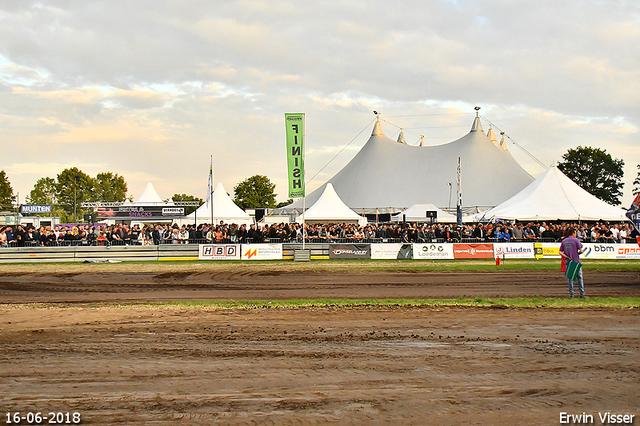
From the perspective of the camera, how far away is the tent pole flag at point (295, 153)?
95.7 feet

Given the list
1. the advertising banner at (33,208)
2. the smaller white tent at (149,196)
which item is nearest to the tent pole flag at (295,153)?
the smaller white tent at (149,196)

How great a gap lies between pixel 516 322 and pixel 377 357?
4.16 metres

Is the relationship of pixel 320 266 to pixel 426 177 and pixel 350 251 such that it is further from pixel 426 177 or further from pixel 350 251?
pixel 426 177

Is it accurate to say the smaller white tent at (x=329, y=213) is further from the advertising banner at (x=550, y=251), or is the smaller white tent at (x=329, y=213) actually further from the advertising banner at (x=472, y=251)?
the advertising banner at (x=550, y=251)

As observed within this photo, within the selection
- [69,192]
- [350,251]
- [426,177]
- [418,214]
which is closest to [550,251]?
[350,251]

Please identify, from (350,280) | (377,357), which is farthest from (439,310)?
(350,280)

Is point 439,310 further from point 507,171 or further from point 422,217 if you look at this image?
point 507,171

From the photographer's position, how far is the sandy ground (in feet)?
19.9

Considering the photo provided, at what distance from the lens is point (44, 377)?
7242 mm

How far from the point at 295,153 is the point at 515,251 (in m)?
13.1

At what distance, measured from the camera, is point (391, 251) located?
29438 mm

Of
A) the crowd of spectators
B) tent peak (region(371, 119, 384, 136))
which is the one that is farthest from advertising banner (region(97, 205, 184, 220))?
the crowd of spectators

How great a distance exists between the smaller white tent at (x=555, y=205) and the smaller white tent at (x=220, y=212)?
24.0 m

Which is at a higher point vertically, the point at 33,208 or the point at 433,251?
the point at 33,208
